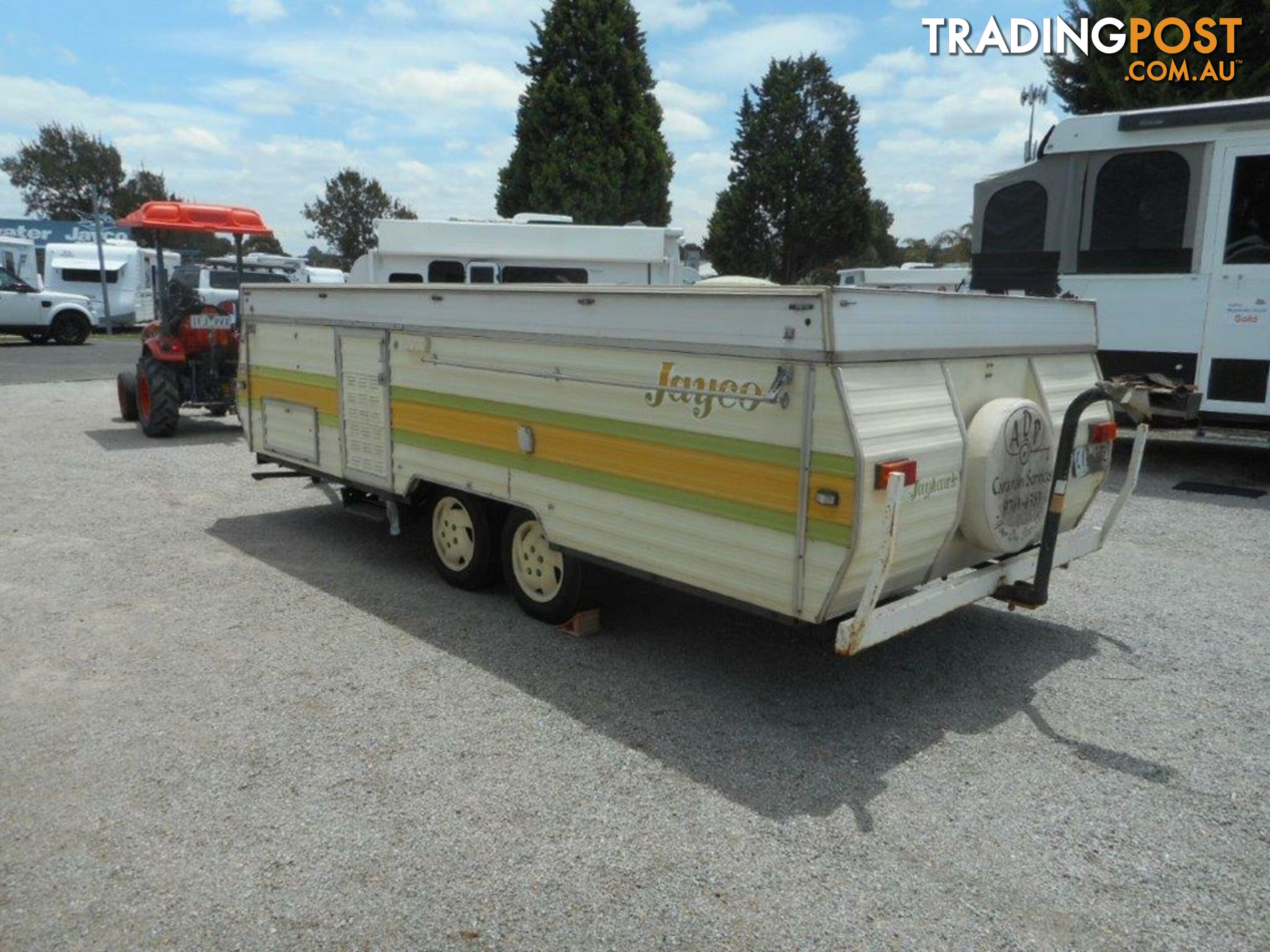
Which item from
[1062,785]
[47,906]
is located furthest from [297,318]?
[1062,785]

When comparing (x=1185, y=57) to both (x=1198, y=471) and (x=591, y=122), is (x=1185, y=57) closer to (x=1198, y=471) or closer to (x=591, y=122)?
(x=1198, y=471)

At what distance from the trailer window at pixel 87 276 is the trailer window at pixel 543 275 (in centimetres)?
2408

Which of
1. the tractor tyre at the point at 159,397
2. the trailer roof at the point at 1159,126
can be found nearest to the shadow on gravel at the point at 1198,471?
the trailer roof at the point at 1159,126

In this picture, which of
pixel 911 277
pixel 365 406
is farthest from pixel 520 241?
pixel 911 277

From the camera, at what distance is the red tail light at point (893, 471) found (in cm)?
365

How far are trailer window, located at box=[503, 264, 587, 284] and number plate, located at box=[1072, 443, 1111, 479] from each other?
7.91 meters

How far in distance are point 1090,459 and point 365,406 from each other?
434 centimetres

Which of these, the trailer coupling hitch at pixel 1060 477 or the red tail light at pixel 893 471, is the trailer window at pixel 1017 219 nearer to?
the trailer coupling hitch at pixel 1060 477

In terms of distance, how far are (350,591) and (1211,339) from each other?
789cm

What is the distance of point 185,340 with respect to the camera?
1135 centimetres

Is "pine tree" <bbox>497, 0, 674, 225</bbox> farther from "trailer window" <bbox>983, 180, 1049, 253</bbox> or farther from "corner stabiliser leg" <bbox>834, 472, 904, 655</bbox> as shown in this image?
"corner stabiliser leg" <bbox>834, 472, 904, 655</bbox>

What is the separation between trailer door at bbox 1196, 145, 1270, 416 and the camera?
8.68 meters

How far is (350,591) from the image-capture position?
6051 millimetres

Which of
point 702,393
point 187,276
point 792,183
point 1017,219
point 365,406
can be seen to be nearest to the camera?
point 702,393
